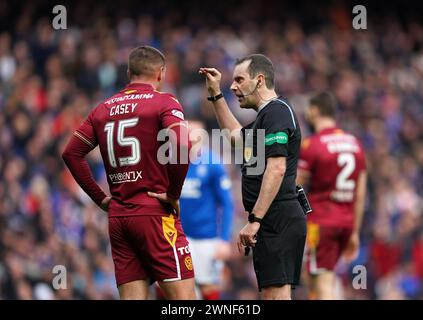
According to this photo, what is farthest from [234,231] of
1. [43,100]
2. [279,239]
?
[279,239]

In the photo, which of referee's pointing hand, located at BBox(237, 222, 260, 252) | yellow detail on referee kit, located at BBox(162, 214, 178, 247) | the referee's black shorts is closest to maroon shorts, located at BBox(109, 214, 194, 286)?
yellow detail on referee kit, located at BBox(162, 214, 178, 247)

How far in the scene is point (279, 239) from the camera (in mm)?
6891

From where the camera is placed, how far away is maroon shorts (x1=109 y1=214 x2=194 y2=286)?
21.8ft

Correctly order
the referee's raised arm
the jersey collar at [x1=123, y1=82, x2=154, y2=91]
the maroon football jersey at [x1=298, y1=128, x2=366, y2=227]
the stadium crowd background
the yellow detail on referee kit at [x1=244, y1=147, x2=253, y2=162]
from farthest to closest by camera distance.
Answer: the stadium crowd background
the maroon football jersey at [x1=298, y1=128, x2=366, y2=227]
the referee's raised arm
the yellow detail on referee kit at [x1=244, y1=147, x2=253, y2=162]
the jersey collar at [x1=123, y1=82, x2=154, y2=91]

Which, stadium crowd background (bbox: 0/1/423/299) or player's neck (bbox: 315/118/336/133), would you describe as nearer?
player's neck (bbox: 315/118/336/133)

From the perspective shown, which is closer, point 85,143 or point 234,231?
point 85,143

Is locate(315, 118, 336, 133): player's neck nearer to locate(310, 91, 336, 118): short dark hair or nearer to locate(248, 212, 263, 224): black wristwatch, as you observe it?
locate(310, 91, 336, 118): short dark hair

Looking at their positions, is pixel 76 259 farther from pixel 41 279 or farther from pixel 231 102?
pixel 231 102

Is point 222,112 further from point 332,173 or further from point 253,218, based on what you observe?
point 332,173

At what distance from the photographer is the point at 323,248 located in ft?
32.0

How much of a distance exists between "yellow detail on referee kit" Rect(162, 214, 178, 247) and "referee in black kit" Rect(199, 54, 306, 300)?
0.45 meters

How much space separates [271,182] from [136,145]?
37.6 inches

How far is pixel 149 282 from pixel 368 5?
49.7ft
